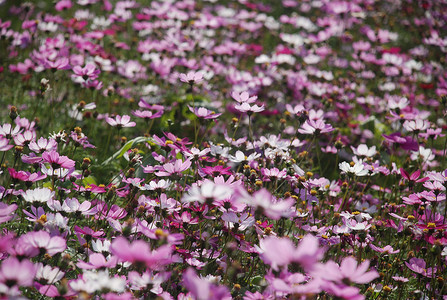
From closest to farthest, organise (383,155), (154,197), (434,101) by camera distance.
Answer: (154,197)
(383,155)
(434,101)

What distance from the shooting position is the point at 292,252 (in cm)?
92

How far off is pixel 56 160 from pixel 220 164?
2.31 ft

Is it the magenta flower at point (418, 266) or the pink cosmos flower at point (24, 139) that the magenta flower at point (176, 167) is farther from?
the magenta flower at point (418, 266)

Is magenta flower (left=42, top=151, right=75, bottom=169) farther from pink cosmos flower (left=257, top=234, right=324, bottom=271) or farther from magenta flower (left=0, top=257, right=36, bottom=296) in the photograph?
pink cosmos flower (left=257, top=234, right=324, bottom=271)

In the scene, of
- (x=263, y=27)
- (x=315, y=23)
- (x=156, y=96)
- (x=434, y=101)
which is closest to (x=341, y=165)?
(x=156, y=96)

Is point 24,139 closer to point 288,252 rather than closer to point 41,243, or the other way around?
point 41,243

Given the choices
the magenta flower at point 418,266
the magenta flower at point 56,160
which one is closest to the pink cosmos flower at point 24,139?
the magenta flower at point 56,160

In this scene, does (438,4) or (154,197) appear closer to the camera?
(154,197)

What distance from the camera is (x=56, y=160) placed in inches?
57.8

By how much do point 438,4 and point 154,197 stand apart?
468cm

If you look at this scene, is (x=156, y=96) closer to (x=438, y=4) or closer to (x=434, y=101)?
(x=434, y=101)

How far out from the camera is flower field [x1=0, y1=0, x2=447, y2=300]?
3.72 feet

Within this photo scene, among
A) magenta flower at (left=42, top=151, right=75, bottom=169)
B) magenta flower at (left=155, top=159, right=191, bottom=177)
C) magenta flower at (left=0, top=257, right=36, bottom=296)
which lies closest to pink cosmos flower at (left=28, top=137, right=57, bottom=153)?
magenta flower at (left=42, top=151, right=75, bottom=169)

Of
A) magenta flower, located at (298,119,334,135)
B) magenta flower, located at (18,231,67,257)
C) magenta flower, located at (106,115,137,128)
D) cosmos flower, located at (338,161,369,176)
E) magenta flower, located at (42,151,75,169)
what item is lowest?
magenta flower, located at (18,231,67,257)
